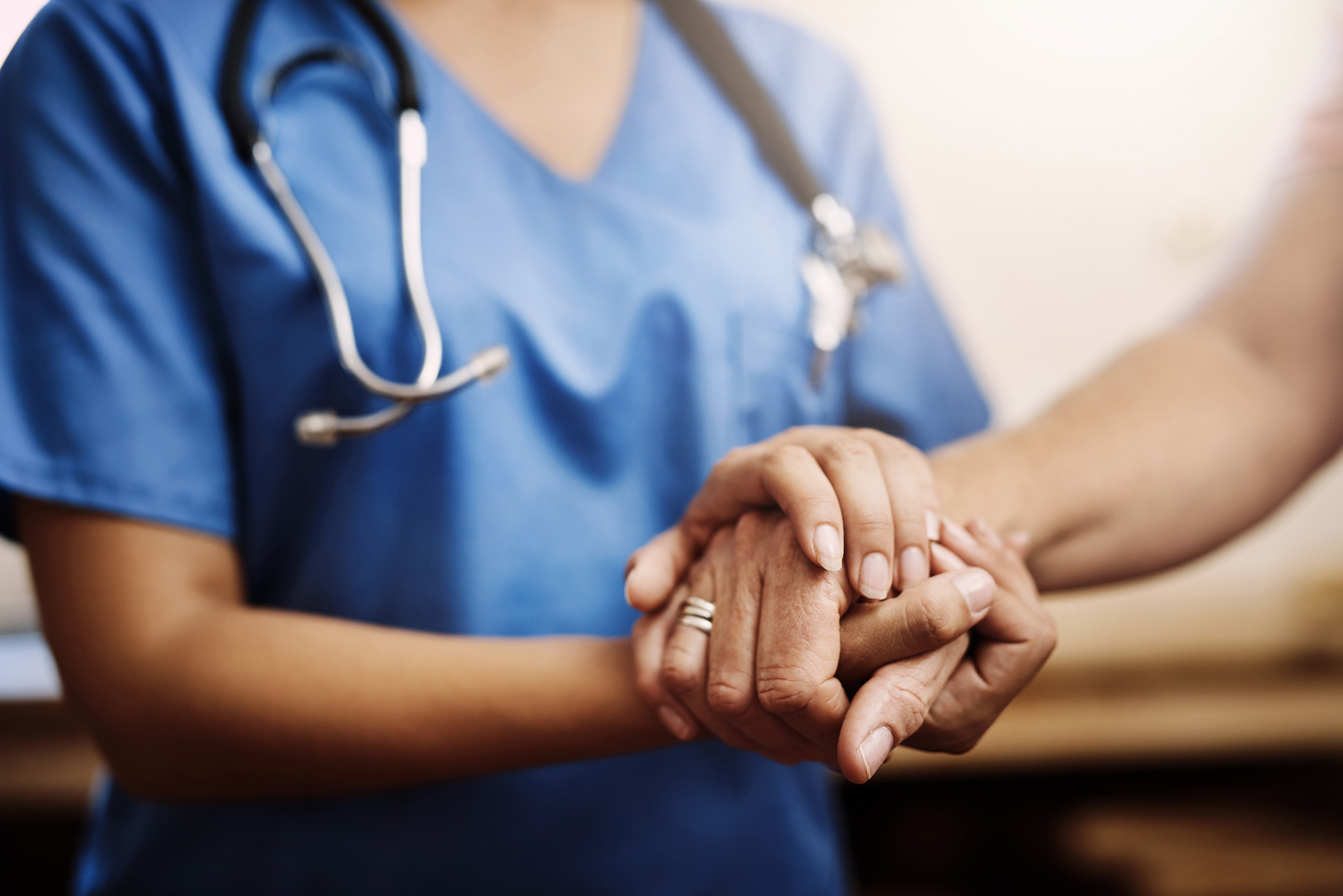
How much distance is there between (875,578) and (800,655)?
1.4 inches

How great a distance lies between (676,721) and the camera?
0.27 meters

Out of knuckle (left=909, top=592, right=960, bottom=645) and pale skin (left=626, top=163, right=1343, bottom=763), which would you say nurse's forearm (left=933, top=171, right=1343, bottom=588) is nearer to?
pale skin (left=626, top=163, right=1343, bottom=763)

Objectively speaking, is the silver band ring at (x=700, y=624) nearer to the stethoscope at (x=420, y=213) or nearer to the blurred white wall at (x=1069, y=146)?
the stethoscope at (x=420, y=213)

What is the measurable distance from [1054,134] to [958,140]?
2.6 inches

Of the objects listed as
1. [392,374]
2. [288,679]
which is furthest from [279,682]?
[392,374]

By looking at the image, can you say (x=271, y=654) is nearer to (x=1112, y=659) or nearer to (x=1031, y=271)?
(x=1031, y=271)

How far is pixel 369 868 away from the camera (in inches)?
14.4

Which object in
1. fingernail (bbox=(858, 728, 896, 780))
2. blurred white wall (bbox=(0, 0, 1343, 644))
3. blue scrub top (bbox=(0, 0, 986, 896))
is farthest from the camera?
blurred white wall (bbox=(0, 0, 1343, 644))

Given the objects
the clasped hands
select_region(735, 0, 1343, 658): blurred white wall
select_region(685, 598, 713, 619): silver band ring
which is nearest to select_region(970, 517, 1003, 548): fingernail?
the clasped hands

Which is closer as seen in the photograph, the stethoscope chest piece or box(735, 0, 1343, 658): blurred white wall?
the stethoscope chest piece

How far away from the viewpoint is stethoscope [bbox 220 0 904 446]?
0.98 ft

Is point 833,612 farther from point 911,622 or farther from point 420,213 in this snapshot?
point 420,213

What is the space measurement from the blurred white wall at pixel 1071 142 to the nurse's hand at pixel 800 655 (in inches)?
14.9

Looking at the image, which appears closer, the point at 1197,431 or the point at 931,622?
the point at 931,622
